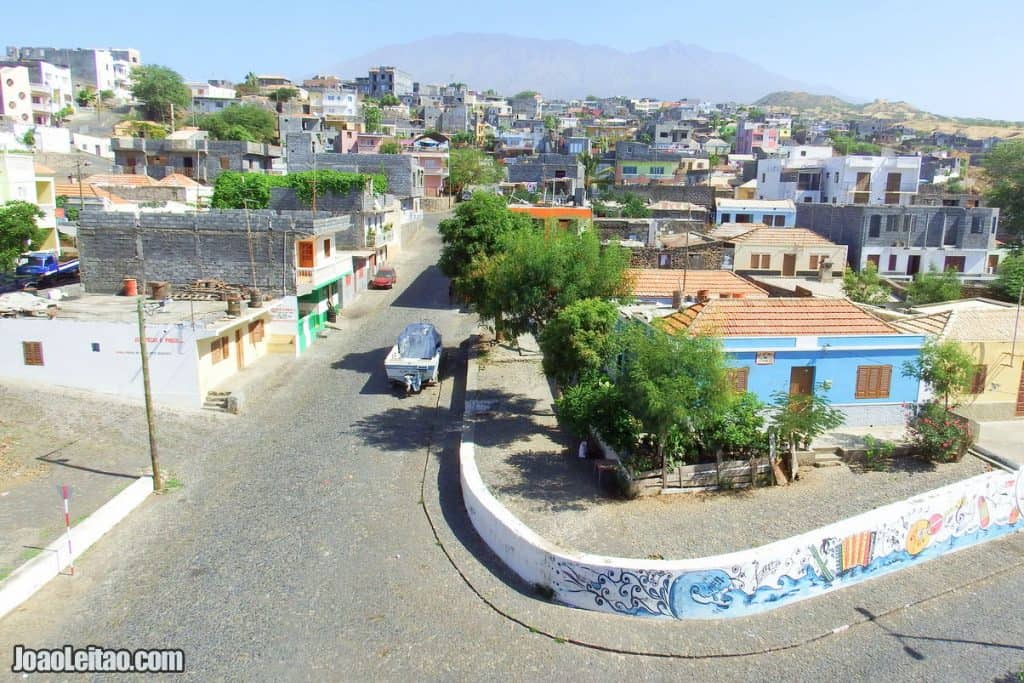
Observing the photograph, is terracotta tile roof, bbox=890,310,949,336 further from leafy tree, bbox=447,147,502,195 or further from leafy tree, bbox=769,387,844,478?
leafy tree, bbox=447,147,502,195

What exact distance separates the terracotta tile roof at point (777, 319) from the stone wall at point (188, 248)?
569 inches

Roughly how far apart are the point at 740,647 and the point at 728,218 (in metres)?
42.0

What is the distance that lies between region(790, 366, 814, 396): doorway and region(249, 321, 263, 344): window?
17121 millimetres

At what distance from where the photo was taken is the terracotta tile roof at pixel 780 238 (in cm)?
3816

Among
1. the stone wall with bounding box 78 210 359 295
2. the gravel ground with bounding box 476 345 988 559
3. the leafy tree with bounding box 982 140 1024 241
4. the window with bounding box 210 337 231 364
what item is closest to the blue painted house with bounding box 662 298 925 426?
the gravel ground with bounding box 476 345 988 559

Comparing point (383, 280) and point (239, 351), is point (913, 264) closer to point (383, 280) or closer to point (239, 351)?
point (383, 280)

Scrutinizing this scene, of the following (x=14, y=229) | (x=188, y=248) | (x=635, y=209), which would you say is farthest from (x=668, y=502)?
(x=635, y=209)

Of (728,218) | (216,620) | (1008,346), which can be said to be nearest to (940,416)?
(1008,346)

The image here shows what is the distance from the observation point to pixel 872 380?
19.6 meters

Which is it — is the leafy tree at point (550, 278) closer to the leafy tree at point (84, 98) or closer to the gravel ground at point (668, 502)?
the gravel ground at point (668, 502)

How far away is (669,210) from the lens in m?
52.5

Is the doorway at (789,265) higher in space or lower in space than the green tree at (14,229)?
lower

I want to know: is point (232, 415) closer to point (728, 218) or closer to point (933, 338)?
point (933, 338)

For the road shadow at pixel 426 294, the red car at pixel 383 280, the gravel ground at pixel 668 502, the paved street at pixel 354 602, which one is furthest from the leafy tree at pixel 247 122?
the gravel ground at pixel 668 502
